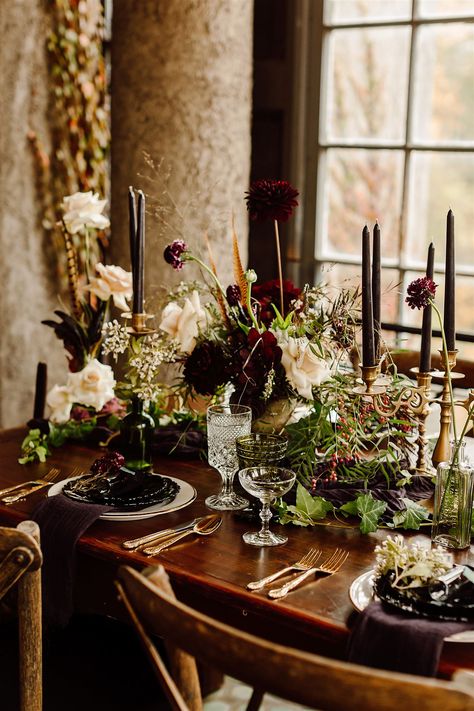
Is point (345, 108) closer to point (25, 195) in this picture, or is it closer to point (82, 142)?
point (82, 142)

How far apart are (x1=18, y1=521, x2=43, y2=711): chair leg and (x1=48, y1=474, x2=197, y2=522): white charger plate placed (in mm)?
335

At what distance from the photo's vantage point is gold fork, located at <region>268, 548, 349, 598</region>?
134cm

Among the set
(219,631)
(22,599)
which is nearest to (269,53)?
(22,599)

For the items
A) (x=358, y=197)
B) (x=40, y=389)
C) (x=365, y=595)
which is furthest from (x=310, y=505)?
(x=358, y=197)

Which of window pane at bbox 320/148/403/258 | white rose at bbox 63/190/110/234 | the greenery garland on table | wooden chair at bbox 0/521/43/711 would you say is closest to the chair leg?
wooden chair at bbox 0/521/43/711

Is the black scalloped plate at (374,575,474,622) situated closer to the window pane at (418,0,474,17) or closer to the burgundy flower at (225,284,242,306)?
the burgundy flower at (225,284,242,306)

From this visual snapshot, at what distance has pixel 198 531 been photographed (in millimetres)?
1573

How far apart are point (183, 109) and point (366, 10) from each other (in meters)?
0.85

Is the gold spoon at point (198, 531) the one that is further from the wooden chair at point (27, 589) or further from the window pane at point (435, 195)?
the window pane at point (435, 195)

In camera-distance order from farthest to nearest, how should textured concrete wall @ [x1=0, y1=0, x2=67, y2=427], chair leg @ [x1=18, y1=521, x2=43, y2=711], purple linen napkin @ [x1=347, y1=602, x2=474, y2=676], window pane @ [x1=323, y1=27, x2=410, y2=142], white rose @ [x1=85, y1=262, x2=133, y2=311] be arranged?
1. window pane @ [x1=323, y1=27, x2=410, y2=142]
2. textured concrete wall @ [x1=0, y1=0, x2=67, y2=427]
3. white rose @ [x1=85, y1=262, x2=133, y2=311]
4. chair leg @ [x1=18, y1=521, x2=43, y2=711]
5. purple linen napkin @ [x1=347, y1=602, x2=474, y2=676]

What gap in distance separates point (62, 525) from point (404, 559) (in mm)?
613

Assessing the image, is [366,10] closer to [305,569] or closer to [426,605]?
[305,569]

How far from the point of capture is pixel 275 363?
5.60 feet

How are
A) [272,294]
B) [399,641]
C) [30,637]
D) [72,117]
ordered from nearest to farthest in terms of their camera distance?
1. [399,641]
2. [30,637]
3. [272,294]
4. [72,117]
